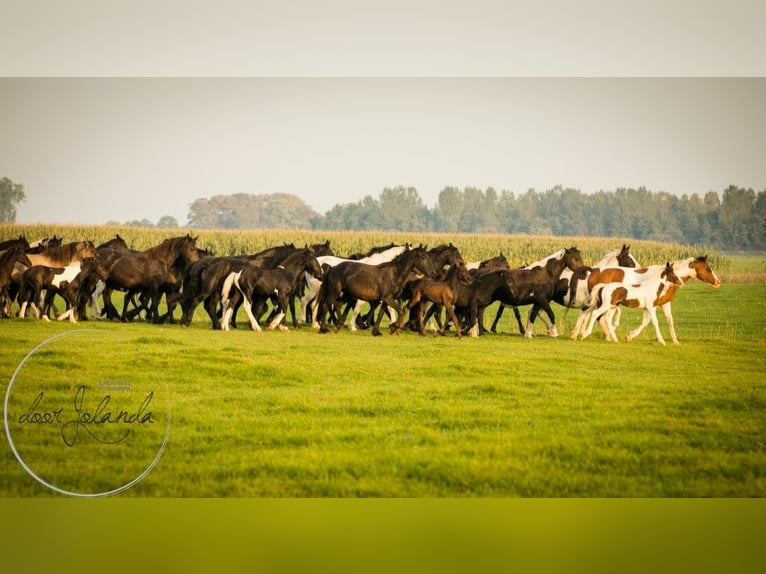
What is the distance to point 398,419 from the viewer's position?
1057 cm

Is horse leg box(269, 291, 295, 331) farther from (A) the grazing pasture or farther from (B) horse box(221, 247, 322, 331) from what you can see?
(A) the grazing pasture

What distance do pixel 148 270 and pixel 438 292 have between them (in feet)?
17.2

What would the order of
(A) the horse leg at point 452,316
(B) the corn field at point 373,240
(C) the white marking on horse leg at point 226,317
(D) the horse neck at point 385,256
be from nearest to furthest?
(A) the horse leg at point 452,316
(C) the white marking on horse leg at point 226,317
(B) the corn field at point 373,240
(D) the horse neck at point 385,256

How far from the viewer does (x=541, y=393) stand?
11688 millimetres

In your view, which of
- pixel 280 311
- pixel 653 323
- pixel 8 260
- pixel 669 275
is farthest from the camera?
pixel 280 311

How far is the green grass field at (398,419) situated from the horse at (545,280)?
8.34ft

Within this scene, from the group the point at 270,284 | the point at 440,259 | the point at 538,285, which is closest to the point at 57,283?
the point at 270,284

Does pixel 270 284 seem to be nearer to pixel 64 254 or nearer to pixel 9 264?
pixel 64 254

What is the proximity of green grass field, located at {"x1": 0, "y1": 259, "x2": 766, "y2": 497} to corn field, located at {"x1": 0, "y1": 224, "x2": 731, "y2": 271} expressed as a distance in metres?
2.72

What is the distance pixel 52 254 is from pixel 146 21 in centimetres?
598

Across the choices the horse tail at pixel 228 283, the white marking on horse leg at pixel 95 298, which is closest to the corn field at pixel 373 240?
the white marking on horse leg at pixel 95 298

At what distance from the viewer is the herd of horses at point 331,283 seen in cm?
1661

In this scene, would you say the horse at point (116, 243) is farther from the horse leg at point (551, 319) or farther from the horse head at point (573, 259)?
the horse head at point (573, 259)

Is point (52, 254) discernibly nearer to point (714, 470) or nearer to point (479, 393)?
point (479, 393)
